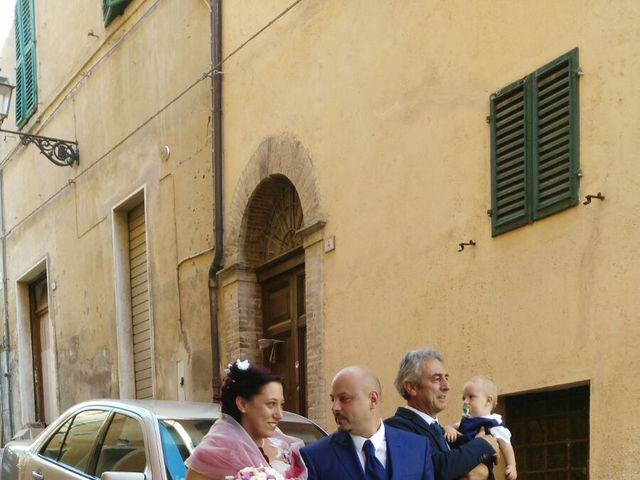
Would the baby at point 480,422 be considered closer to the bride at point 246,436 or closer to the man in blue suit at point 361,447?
the man in blue suit at point 361,447

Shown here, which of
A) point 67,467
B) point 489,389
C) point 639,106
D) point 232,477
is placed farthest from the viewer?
point 67,467

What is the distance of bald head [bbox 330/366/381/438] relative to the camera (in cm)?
389

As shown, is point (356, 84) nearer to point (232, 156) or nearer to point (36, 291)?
point (232, 156)

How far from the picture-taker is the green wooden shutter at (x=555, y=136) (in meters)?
6.86

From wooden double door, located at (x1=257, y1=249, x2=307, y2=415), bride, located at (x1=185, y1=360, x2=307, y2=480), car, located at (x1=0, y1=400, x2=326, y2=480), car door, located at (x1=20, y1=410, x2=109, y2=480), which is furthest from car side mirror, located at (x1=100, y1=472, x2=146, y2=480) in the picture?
wooden double door, located at (x1=257, y1=249, x2=307, y2=415)

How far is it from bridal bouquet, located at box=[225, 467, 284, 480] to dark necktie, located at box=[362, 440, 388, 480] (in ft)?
1.06

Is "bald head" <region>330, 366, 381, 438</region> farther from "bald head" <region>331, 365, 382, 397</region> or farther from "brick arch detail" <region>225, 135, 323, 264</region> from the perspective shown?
"brick arch detail" <region>225, 135, 323, 264</region>

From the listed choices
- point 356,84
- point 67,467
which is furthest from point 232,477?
point 356,84

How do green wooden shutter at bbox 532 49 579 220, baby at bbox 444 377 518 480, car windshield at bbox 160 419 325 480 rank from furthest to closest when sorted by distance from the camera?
green wooden shutter at bbox 532 49 579 220 → car windshield at bbox 160 419 325 480 → baby at bbox 444 377 518 480

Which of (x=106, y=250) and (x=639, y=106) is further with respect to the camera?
(x=106, y=250)

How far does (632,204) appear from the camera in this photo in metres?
6.38

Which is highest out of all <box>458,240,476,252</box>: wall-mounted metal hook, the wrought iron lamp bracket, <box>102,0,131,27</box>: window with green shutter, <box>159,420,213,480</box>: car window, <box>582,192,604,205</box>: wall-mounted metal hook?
<box>102,0,131,27</box>: window with green shutter

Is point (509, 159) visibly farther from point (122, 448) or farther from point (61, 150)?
point (61, 150)

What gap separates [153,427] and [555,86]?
136 inches
